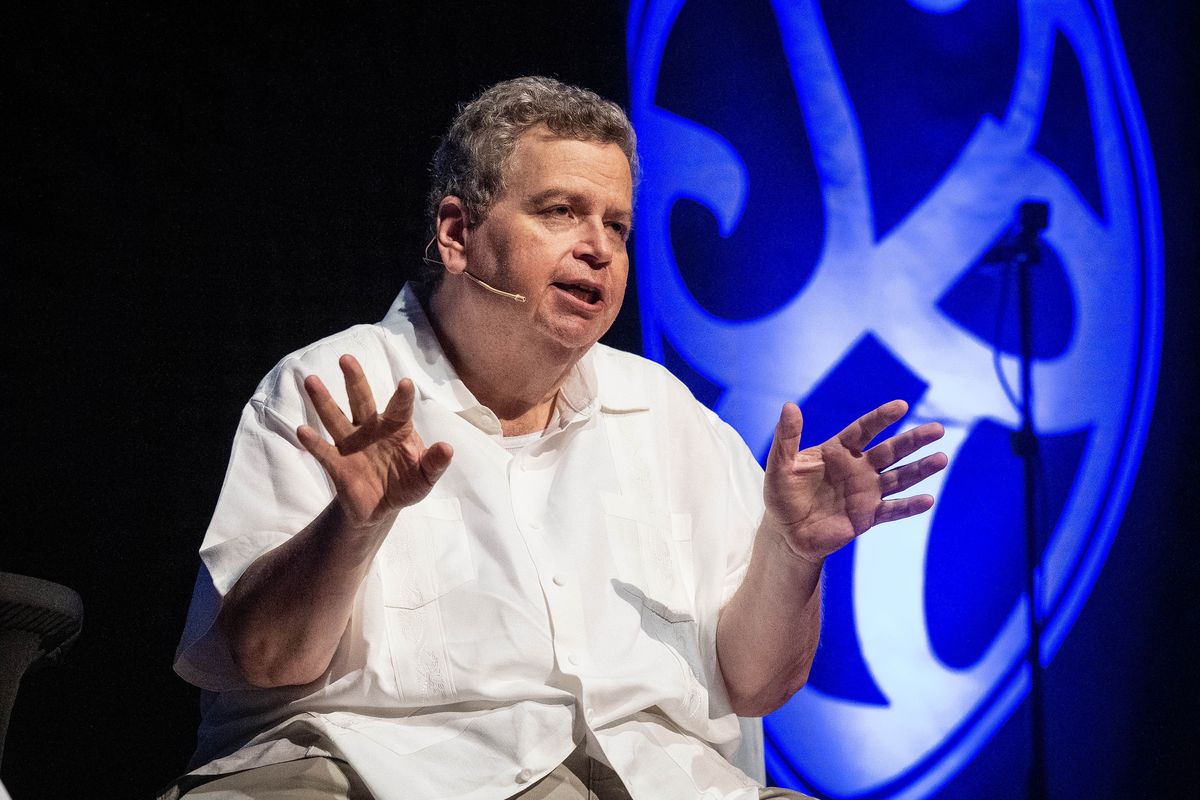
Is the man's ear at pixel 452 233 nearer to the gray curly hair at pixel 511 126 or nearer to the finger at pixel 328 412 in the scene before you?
the gray curly hair at pixel 511 126

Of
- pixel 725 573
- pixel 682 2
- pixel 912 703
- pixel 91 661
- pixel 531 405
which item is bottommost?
pixel 91 661

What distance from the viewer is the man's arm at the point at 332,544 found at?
1.27 m

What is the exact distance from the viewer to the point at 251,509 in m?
1.48

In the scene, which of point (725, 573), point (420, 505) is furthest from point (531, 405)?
point (725, 573)

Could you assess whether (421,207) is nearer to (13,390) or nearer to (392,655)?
(13,390)

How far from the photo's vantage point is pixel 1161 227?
269 centimetres

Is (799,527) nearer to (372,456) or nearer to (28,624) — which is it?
(372,456)

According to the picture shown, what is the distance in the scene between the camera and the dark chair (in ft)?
4.38

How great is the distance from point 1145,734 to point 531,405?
183 cm

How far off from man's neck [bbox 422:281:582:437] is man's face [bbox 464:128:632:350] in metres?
0.04

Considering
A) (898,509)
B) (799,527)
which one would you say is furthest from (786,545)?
(898,509)

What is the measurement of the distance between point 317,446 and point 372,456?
0.24 feet

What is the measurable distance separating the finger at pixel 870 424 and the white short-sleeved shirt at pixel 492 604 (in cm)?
35

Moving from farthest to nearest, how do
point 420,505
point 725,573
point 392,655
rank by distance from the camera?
point 725,573
point 420,505
point 392,655
